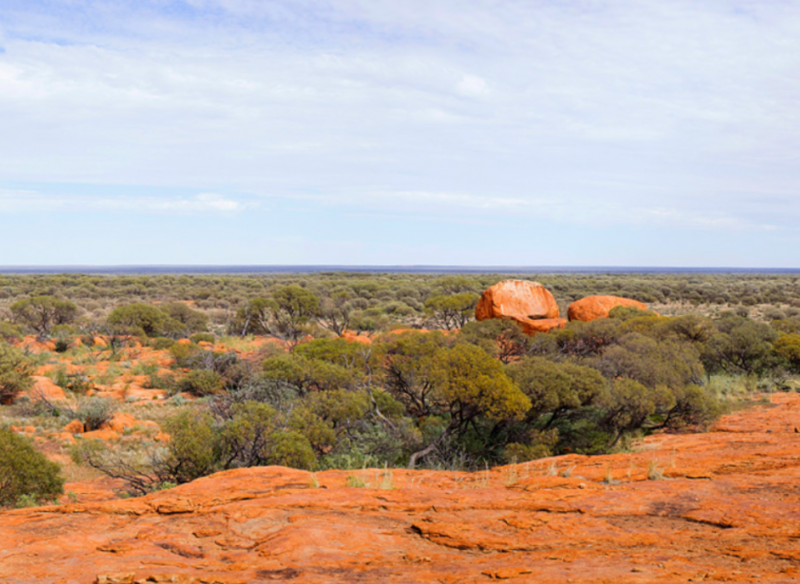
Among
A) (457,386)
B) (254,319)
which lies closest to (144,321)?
(254,319)

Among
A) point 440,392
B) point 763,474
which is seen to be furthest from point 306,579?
point 440,392

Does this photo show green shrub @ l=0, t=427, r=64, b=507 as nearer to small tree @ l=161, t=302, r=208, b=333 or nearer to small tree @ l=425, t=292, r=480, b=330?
small tree @ l=425, t=292, r=480, b=330

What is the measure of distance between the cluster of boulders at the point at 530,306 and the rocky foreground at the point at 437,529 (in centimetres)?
1558

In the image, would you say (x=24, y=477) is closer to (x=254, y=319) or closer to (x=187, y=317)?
(x=254, y=319)

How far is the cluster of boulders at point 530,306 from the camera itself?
71.5 ft

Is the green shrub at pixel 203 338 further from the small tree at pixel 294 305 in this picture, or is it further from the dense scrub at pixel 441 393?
the small tree at pixel 294 305

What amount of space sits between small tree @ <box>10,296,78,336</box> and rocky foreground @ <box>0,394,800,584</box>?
25028mm

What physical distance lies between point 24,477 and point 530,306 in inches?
768

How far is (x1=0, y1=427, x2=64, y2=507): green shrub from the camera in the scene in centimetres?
710

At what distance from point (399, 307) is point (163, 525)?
34.2m

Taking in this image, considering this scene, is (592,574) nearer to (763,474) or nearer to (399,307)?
(763,474)

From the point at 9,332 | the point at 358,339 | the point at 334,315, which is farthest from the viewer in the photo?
the point at 334,315

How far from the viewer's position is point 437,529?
4.21 metres

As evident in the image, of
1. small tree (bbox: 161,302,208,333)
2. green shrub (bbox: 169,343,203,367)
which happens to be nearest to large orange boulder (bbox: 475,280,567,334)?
green shrub (bbox: 169,343,203,367)
